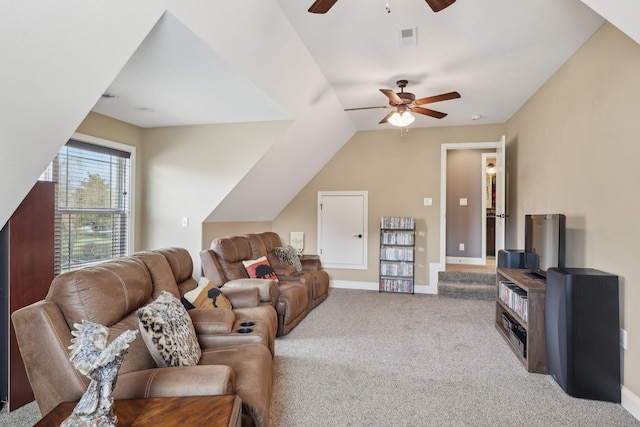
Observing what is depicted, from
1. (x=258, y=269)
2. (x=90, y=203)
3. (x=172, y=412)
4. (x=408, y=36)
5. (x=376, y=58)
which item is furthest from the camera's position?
(x=258, y=269)

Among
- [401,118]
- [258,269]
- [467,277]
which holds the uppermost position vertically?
[401,118]

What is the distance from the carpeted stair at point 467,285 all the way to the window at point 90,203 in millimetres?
4596

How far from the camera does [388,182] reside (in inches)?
230

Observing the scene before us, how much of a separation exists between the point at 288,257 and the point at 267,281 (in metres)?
1.35

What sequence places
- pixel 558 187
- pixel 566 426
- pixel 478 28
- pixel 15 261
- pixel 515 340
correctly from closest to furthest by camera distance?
pixel 566 426 → pixel 15 261 → pixel 478 28 → pixel 515 340 → pixel 558 187

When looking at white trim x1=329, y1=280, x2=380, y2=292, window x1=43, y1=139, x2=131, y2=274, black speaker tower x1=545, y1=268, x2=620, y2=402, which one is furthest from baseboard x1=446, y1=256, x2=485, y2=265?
window x1=43, y1=139, x2=131, y2=274

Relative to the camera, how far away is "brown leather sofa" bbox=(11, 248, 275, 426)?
152 centimetres

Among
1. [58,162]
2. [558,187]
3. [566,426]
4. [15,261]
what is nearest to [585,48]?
[558,187]

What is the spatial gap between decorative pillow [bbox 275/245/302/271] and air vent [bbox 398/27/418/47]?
→ 9.90ft

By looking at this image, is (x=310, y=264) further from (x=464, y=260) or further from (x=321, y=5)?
(x=321, y=5)

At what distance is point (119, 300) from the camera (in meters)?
1.94

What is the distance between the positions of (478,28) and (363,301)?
3.68 metres

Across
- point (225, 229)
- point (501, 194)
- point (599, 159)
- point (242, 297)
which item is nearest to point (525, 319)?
Result: point (599, 159)

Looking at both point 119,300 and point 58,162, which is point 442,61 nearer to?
point 119,300
